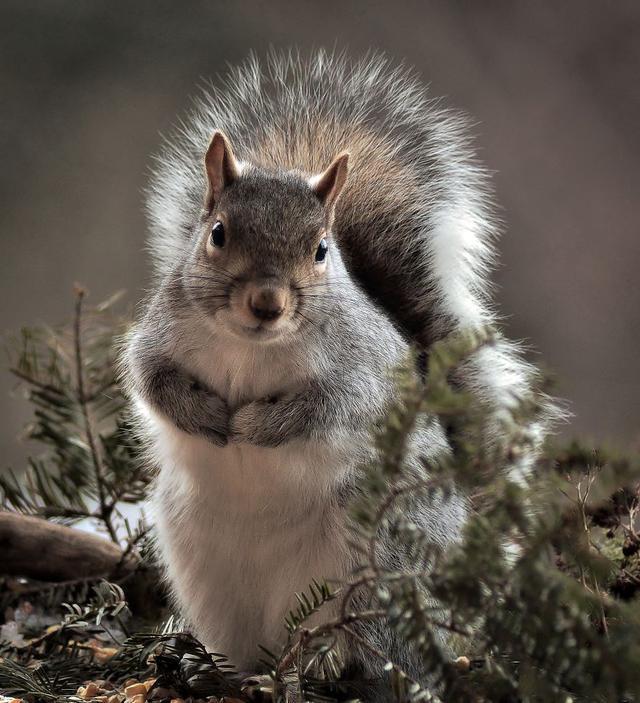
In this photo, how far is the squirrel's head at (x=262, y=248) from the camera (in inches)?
39.2

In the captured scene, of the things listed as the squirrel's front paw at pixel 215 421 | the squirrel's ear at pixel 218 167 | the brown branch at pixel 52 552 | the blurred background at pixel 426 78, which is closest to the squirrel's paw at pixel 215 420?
the squirrel's front paw at pixel 215 421

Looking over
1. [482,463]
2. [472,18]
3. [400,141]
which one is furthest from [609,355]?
[482,463]

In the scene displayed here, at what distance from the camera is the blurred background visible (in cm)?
303

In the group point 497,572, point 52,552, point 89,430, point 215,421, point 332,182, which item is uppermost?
point 332,182

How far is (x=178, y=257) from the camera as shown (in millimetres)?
1244

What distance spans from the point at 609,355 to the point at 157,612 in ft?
6.78

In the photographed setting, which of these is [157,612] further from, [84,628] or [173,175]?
[173,175]

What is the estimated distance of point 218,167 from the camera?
1131mm

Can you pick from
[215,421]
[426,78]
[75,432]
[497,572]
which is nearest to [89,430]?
[75,432]

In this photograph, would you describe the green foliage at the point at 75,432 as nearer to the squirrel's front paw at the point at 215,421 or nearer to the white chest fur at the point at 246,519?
the white chest fur at the point at 246,519

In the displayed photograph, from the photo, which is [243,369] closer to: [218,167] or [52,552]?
[218,167]

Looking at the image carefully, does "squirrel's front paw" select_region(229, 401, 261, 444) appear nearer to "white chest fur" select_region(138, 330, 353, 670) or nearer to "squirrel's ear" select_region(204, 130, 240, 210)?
"white chest fur" select_region(138, 330, 353, 670)

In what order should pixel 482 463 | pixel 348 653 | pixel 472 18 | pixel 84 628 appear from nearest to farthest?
pixel 482 463, pixel 348 653, pixel 84 628, pixel 472 18

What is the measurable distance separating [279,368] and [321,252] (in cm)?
14
